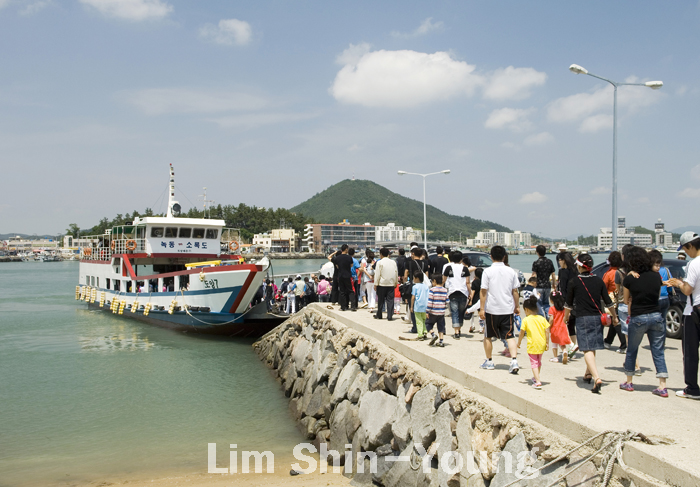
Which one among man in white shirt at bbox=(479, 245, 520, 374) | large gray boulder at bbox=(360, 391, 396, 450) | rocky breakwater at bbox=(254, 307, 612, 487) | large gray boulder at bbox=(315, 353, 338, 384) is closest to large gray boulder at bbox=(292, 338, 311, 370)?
rocky breakwater at bbox=(254, 307, 612, 487)

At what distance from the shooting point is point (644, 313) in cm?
583

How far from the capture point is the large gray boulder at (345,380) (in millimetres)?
9727

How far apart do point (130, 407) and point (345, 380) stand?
5689mm

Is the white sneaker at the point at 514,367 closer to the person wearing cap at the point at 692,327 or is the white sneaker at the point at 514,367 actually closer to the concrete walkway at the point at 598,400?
the concrete walkway at the point at 598,400

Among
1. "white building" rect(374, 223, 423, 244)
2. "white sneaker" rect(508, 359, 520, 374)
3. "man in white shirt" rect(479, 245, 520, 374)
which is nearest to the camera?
"white sneaker" rect(508, 359, 520, 374)

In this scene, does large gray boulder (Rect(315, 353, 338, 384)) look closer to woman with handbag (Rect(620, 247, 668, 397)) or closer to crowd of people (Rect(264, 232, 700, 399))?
crowd of people (Rect(264, 232, 700, 399))

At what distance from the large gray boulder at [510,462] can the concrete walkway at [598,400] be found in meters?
0.32

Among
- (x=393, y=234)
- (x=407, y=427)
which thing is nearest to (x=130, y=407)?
(x=407, y=427)

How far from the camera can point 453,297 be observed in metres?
9.84

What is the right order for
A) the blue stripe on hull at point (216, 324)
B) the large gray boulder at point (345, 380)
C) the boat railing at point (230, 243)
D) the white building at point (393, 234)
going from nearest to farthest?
the large gray boulder at point (345, 380)
the blue stripe on hull at point (216, 324)
the boat railing at point (230, 243)
the white building at point (393, 234)

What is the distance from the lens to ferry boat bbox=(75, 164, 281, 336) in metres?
19.5

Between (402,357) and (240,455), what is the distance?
11.6 ft

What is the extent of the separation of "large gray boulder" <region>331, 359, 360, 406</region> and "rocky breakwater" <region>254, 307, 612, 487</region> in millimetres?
27

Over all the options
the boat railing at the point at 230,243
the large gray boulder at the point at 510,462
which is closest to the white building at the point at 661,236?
the boat railing at the point at 230,243
